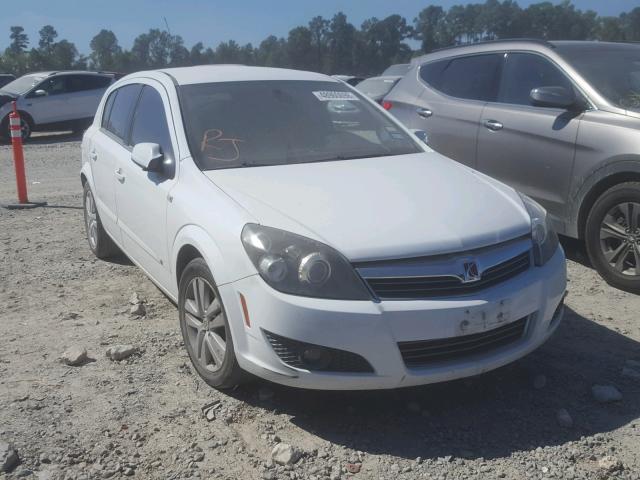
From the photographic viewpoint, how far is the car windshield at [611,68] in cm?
544

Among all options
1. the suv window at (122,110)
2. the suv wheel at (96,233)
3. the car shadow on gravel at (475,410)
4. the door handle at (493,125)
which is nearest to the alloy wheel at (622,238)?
the car shadow on gravel at (475,410)

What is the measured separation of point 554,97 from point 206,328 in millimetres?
3302

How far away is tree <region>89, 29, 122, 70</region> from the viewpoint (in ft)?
136

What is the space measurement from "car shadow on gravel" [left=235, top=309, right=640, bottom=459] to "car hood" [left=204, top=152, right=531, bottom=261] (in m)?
0.83

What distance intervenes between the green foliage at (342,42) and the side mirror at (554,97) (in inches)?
616

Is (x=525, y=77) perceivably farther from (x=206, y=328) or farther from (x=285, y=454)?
(x=285, y=454)

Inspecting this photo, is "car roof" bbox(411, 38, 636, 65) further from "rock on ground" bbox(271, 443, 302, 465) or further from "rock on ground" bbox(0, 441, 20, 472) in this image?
"rock on ground" bbox(0, 441, 20, 472)

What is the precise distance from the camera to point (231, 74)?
16.2ft

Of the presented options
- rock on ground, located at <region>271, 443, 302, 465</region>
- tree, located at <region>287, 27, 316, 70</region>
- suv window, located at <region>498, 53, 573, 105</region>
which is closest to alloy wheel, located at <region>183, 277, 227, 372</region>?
rock on ground, located at <region>271, 443, 302, 465</region>

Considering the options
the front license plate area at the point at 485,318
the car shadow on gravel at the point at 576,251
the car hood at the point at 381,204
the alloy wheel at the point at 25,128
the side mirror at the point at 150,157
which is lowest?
the alloy wheel at the point at 25,128

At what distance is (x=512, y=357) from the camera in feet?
11.2

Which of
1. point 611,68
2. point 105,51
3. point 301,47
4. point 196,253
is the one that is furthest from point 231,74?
point 301,47

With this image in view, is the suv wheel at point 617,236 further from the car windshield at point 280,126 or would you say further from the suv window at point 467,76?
the suv window at point 467,76

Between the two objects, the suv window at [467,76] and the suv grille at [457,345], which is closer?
the suv grille at [457,345]
